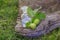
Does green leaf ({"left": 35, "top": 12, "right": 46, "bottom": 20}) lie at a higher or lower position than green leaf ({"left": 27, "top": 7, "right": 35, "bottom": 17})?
lower

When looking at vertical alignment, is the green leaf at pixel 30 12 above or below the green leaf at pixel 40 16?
above

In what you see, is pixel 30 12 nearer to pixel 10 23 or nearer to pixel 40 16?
pixel 40 16

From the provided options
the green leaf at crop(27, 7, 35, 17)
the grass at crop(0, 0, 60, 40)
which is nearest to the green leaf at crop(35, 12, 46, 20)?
the green leaf at crop(27, 7, 35, 17)

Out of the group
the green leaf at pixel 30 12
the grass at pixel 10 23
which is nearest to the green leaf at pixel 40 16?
the green leaf at pixel 30 12

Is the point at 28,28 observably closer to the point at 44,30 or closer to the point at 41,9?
the point at 44,30

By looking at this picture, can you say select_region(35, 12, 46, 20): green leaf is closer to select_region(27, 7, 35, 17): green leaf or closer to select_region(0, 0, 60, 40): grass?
select_region(27, 7, 35, 17): green leaf

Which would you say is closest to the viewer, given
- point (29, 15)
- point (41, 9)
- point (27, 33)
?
point (27, 33)

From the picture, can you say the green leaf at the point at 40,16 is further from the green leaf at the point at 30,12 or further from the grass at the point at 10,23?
the grass at the point at 10,23

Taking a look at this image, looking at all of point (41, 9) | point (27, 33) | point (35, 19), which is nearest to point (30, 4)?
point (41, 9)
